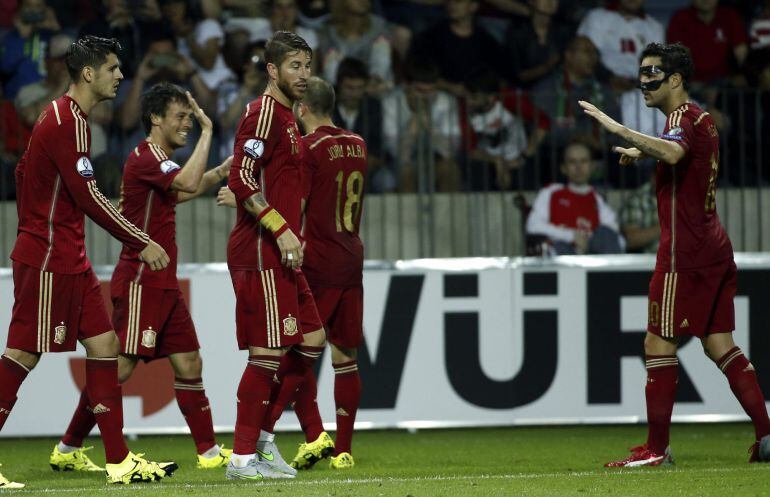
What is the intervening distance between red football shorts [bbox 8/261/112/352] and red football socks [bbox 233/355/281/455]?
772 millimetres

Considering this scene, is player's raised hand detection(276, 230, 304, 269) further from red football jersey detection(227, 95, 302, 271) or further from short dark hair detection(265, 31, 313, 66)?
short dark hair detection(265, 31, 313, 66)

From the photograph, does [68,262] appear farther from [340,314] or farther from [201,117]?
[340,314]

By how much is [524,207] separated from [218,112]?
2.65 metres

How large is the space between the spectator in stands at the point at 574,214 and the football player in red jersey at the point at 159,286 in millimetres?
3326

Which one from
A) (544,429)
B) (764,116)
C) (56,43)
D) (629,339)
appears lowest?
(544,429)

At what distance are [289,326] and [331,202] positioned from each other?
4.23 feet

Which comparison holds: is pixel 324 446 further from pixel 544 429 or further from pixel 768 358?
pixel 768 358

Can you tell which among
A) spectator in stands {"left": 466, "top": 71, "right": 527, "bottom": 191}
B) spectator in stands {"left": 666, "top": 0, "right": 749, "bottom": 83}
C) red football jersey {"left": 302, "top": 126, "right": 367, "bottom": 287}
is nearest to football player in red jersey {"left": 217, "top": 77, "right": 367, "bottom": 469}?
red football jersey {"left": 302, "top": 126, "right": 367, "bottom": 287}

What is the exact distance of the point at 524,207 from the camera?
10.4m

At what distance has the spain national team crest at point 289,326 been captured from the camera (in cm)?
660

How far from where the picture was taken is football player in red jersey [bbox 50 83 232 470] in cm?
750

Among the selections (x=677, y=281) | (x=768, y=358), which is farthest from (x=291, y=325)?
(x=768, y=358)

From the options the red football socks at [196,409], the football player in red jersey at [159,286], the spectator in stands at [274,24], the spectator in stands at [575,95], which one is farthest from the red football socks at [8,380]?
the spectator in stands at [274,24]

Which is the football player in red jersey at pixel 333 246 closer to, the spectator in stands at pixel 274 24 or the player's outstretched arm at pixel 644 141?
the player's outstretched arm at pixel 644 141
